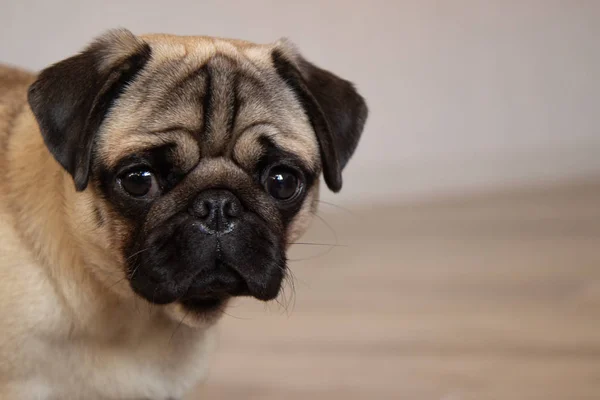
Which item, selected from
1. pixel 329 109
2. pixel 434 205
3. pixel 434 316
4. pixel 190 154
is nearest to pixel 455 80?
pixel 434 205

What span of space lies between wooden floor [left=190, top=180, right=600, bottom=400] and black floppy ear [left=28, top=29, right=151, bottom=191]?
43.5 inches

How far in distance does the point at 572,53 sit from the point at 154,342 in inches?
168

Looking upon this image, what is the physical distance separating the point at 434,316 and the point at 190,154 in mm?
1746

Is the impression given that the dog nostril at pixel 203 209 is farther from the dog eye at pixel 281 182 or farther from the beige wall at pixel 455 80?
the beige wall at pixel 455 80

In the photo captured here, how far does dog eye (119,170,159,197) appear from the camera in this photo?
2.22 meters

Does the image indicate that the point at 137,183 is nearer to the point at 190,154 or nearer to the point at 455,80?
the point at 190,154

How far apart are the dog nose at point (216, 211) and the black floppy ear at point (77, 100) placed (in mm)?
276

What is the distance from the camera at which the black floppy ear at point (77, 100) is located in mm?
2164

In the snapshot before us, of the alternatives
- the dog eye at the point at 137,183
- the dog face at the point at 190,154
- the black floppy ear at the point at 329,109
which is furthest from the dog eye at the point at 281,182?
the dog eye at the point at 137,183

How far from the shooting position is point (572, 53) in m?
5.95

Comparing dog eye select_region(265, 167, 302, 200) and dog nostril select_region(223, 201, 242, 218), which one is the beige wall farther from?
dog nostril select_region(223, 201, 242, 218)

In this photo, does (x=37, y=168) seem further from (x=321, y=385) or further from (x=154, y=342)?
(x=321, y=385)

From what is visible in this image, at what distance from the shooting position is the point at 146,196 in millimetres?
2229

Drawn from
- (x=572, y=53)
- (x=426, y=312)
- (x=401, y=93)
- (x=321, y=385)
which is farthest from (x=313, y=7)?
(x=321, y=385)
